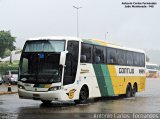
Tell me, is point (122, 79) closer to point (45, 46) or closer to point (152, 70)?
point (45, 46)

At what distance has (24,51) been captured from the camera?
19.0m

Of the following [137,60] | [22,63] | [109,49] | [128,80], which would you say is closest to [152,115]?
[22,63]

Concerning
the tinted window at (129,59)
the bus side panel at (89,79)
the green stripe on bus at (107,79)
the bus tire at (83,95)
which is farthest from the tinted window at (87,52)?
the tinted window at (129,59)

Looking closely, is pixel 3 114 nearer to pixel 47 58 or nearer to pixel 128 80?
pixel 47 58

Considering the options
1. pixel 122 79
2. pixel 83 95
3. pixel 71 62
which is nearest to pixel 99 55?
pixel 83 95

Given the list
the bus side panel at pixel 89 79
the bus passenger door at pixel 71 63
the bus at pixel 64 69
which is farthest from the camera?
the bus side panel at pixel 89 79

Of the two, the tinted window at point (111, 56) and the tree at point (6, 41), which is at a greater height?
the tree at point (6, 41)

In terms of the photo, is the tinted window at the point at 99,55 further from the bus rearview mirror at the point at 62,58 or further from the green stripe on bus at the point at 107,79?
the bus rearview mirror at the point at 62,58

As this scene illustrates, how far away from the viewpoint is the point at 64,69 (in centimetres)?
1816

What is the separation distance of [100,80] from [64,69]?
4192mm

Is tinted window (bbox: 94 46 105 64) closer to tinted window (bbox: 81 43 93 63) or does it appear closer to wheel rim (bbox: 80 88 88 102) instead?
tinted window (bbox: 81 43 93 63)

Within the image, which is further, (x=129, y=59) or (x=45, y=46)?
(x=129, y=59)

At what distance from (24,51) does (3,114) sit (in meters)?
4.78

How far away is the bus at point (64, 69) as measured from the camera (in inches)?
704
